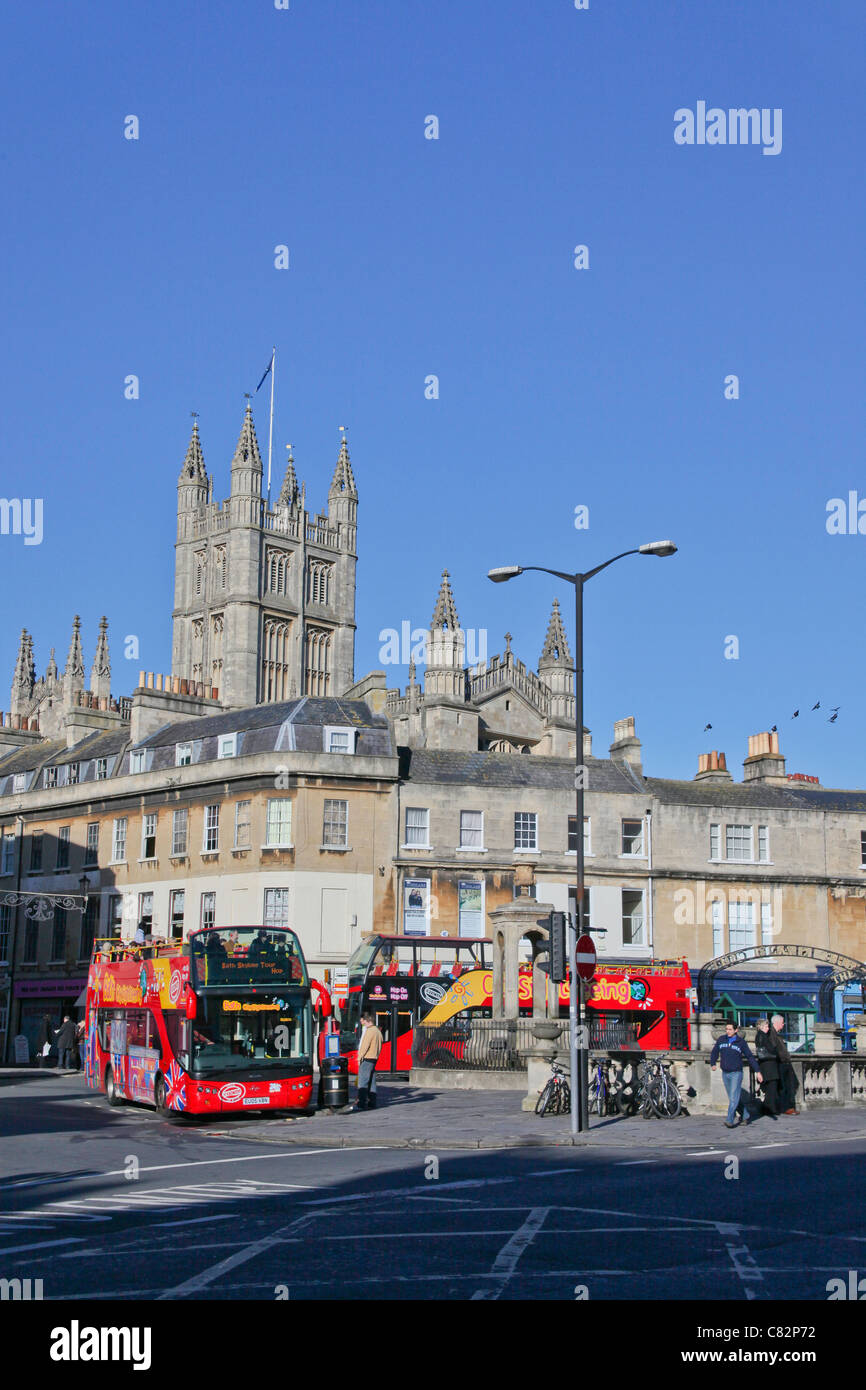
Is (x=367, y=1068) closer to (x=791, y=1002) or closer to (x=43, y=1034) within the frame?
(x=791, y=1002)

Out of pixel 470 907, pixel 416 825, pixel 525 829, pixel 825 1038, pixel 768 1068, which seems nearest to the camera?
pixel 768 1068

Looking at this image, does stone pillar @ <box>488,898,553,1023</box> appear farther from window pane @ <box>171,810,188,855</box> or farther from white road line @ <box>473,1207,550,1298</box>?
white road line @ <box>473,1207,550,1298</box>

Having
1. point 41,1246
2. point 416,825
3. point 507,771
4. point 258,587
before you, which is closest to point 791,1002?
point 507,771

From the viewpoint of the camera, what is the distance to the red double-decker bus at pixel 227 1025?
25.2 m

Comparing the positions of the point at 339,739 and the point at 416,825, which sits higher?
the point at 339,739

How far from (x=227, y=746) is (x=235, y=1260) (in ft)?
145

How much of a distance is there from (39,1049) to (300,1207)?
155 feet

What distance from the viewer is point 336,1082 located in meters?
26.3

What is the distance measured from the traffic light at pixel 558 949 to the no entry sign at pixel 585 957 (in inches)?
9.4

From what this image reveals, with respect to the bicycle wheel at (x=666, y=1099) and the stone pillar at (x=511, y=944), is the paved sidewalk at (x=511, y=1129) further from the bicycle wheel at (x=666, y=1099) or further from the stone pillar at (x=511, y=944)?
the stone pillar at (x=511, y=944)

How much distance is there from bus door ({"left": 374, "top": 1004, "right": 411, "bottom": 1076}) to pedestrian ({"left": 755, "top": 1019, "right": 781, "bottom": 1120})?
18132 millimetres

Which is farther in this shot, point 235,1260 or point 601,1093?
point 601,1093
